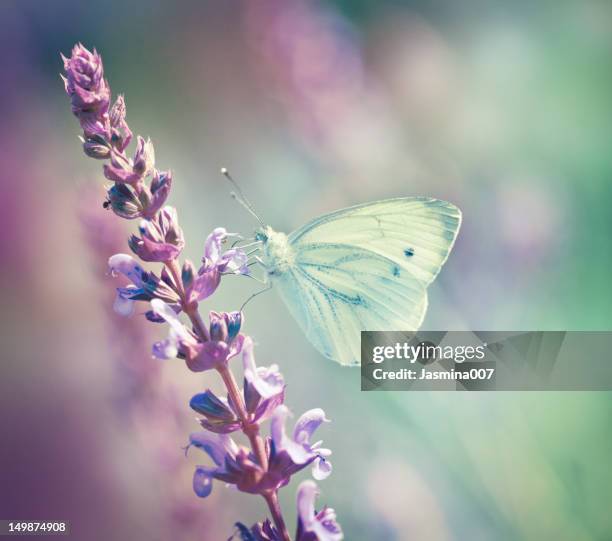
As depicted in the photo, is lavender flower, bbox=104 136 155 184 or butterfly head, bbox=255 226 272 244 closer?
lavender flower, bbox=104 136 155 184

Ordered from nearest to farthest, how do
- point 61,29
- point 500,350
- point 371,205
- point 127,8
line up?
point 371,205, point 500,350, point 61,29, point 127,8

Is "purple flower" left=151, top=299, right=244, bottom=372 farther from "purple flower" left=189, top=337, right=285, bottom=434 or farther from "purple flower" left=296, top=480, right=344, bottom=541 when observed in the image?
"purple flower" left=296, top=480, right=344, bottom=541

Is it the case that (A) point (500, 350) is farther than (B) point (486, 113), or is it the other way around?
(B) point (486, 113)

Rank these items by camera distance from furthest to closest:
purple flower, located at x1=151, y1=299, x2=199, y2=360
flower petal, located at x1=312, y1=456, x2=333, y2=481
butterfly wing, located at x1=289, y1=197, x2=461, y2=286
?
butterfly wing, located at x1=289, y1=197, x2=461, y2=286 < flower petal, located at x1=312, y1=456, x2=333, y2=481 < purple flower, located at x1=151, y1=299, x2=199, y2=360

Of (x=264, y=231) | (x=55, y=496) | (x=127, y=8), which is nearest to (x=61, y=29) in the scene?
(x=127, y=8)

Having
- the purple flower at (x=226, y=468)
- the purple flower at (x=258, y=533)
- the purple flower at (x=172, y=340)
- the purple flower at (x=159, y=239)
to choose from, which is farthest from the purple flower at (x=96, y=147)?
the purple flower at (x=258, y=533)

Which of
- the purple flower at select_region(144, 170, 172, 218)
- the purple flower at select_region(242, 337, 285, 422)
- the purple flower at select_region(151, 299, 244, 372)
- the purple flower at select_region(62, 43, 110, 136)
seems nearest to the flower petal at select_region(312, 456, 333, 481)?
the purple flower at select_region(242, 337, 285, 422)

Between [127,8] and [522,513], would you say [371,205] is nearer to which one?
[522,513]

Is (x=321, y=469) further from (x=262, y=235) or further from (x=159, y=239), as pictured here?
(x=262, y=235)
